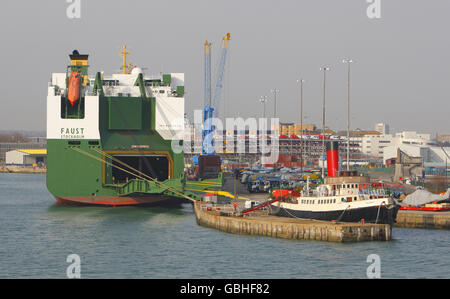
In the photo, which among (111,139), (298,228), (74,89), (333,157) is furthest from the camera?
(111,139)

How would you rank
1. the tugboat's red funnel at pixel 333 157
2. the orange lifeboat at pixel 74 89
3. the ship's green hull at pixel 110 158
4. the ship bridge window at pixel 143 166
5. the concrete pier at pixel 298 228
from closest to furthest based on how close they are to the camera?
the concrete pier at pixel 298 228 → the tugboat's red funnel at pixel 333 157 → the ship's green hull at pixel 110 158 → the orange lifeboat at pixel 74 89 → the ship bridge window at pixel 143 166

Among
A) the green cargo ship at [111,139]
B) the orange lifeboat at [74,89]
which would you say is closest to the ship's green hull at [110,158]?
the green cargo ship at [111,139]

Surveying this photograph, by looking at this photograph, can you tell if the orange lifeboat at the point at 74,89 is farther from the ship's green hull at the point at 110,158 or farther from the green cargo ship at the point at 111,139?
the ship's green hull at the point at 110,158

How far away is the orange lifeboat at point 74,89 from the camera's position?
71.3 meters

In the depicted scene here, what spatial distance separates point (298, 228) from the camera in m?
50.5

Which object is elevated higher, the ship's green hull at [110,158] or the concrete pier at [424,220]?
the ship's green hull at [110,158]

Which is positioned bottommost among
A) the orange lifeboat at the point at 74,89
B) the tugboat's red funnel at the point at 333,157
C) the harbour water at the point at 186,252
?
the harbour water at the point at 186,252

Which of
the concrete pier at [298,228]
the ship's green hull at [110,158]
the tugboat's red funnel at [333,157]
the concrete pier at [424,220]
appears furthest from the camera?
the ship's green hull at [110,158]

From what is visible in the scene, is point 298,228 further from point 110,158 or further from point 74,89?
point 74,89

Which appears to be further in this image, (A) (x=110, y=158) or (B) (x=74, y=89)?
(A) (x=110, y=158)

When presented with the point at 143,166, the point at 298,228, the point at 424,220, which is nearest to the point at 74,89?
the point at 143,166

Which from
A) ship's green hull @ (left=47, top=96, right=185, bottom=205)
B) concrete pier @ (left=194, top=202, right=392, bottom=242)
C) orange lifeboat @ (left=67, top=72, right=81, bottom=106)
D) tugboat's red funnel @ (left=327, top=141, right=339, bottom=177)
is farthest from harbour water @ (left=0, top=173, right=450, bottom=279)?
orange lifeboat @ (left=67, top=72, right=81, bottom=106)

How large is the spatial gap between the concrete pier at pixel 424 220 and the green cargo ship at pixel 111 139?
21505 millimetres

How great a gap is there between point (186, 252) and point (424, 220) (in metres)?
24.0
